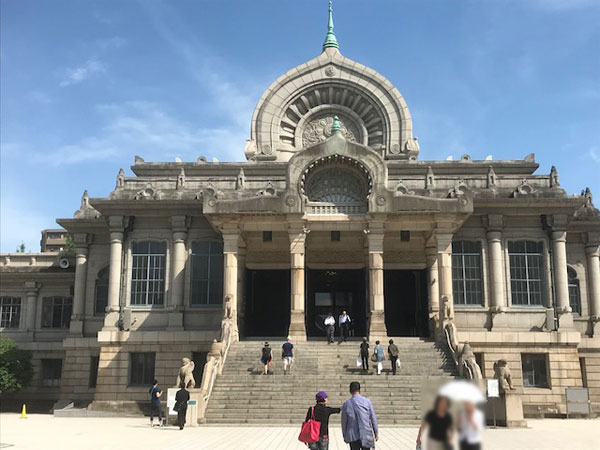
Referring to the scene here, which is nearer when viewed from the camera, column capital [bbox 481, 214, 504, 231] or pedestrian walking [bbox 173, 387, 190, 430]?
pedestrian walking [bbox 173, 387, 190, 430]

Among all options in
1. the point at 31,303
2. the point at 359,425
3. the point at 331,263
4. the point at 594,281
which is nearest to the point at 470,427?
the point at 359,425

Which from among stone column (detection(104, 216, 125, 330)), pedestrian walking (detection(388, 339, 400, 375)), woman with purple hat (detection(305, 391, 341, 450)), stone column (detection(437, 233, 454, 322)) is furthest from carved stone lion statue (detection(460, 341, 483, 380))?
stone column (detection(104, 216, 125, 330))

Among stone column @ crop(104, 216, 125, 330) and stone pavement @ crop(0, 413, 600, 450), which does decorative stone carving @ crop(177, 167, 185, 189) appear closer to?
stone column @ crop(104, 216, 125, 330)

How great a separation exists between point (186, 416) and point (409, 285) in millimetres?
18086

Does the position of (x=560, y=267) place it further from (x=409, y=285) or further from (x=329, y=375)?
(x=329, y=375)

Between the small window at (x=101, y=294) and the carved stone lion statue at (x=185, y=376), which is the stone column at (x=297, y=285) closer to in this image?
the carved stone lion statue at (x=185, y=376)

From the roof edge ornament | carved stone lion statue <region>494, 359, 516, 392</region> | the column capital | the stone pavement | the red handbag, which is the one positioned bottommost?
the stone pavement

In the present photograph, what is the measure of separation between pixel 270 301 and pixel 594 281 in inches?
691

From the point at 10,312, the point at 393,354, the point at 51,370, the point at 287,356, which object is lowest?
the point at 51,370

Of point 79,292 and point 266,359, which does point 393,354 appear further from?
point 79,292

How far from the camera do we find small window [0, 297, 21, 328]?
4291 centimetres

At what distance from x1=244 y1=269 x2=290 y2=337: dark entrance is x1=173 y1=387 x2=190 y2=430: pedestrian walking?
1476 centimetres

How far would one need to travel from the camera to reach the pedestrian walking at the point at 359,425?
10.5 m

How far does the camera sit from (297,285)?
3084cm
